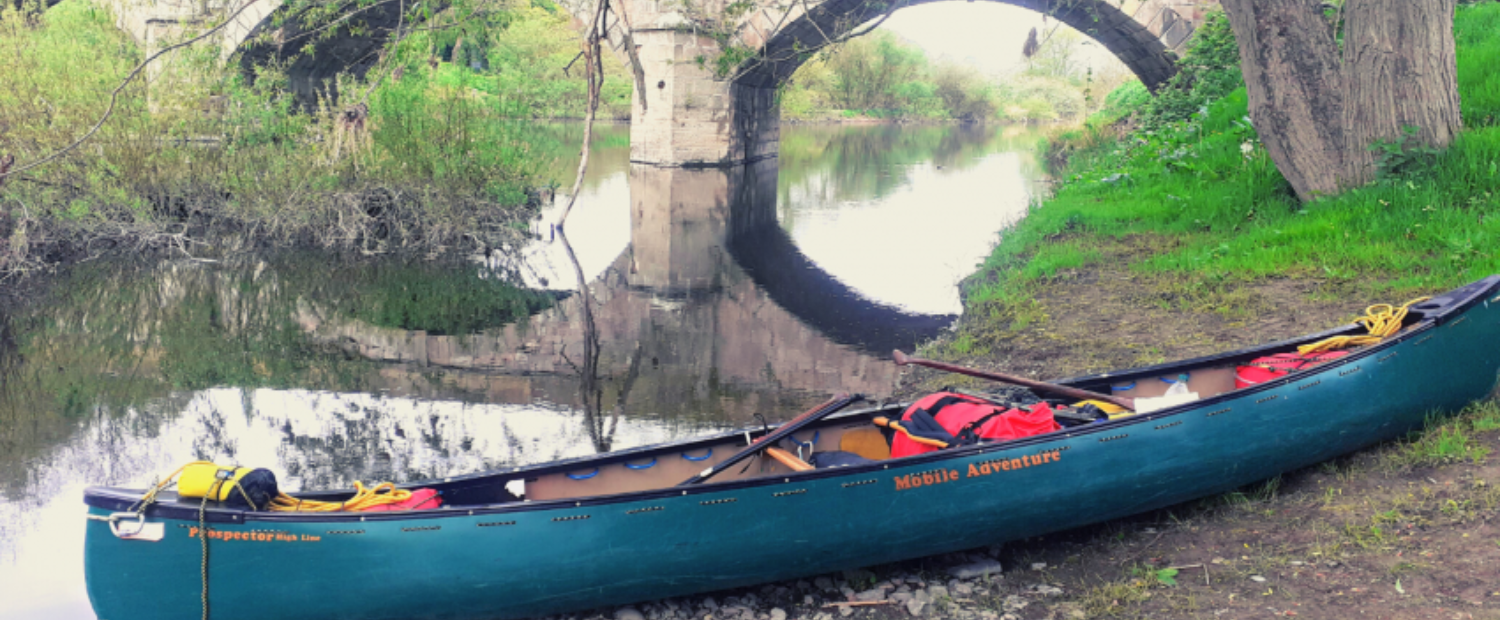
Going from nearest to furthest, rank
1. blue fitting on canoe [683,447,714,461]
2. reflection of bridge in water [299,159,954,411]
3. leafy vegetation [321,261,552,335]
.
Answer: blue fitting on canoe [683,447,714,461]
reflection of bridge in water [299,159,954,411]
leafy vegetation [321,261,552,335]

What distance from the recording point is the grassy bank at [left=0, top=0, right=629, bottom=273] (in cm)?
1138

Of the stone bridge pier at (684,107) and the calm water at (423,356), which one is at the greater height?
the stone bridge pier at (684,107)

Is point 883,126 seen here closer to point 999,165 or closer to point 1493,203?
point 999,165

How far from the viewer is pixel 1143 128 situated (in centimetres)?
1515

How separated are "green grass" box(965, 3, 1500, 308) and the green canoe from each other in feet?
8.50

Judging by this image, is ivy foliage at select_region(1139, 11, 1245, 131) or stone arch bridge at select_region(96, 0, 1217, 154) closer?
ivy foliage at select_region(1139, 11, 1245, 131)

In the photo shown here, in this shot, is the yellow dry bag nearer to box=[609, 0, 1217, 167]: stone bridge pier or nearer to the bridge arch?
the bridge arch

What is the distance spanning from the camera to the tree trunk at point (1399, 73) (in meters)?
7.57

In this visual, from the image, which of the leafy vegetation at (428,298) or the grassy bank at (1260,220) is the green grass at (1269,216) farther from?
the leafy vegetation at (428,298)

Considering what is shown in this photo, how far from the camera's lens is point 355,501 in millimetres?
3879

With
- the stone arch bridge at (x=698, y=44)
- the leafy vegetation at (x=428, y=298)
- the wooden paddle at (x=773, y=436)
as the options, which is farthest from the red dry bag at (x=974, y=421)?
the stone arch bridge at (x=698, y=44)

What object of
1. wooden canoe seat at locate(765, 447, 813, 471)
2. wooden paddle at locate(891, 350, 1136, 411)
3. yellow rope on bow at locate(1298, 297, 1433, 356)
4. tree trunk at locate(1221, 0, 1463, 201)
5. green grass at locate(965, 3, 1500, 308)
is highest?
tree trunk at locate(1221, 0, 1463, 201)

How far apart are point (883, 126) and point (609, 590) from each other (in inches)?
1921

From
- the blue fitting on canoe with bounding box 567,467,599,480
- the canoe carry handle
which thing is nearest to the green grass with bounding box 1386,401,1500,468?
the canoe carry handle
